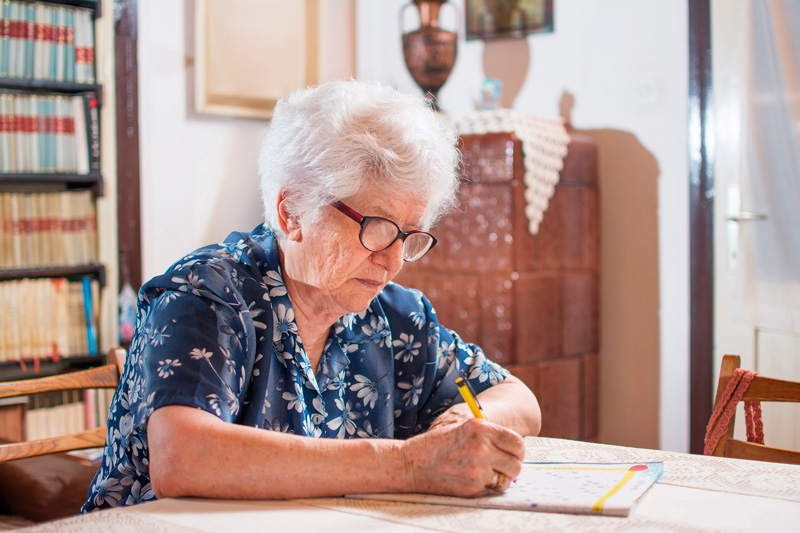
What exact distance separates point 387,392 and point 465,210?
1547 mm

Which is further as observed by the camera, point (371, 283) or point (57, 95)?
point (57, 95)

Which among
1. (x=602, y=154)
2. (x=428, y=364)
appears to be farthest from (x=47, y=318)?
(x=602, y=154)

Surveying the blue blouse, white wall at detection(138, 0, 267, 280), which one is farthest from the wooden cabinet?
the blue blouse

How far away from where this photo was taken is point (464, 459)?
0.90m

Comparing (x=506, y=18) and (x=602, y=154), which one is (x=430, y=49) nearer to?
(x=506, y=18)

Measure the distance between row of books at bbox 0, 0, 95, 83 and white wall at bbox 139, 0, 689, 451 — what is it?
0.22 metres

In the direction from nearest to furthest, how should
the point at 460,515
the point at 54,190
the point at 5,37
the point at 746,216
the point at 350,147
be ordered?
1. the point at 460,515
2. the point at 350,147
3. the point at 746,216
4. the point at 5,37
5. the point at 54,190

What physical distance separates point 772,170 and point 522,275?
89 centimetres

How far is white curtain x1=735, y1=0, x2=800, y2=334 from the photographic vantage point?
2.34 meters

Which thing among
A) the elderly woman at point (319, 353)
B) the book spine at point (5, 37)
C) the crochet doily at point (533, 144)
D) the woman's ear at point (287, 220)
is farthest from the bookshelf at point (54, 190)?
the woman's ear at point (287, 220)

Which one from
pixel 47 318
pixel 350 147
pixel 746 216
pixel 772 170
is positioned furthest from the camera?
pixel 47 318

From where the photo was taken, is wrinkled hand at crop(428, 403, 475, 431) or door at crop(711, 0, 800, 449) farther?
door at crop(711, 0, 800, 449)

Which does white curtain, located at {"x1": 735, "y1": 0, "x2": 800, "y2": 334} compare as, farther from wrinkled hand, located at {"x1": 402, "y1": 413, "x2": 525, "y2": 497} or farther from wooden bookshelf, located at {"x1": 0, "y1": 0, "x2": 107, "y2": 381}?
wooden bookshelf, located at {"x1": 0, "y1": 0, "x2": 107, "y2": 381}

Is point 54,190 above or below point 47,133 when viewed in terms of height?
below
